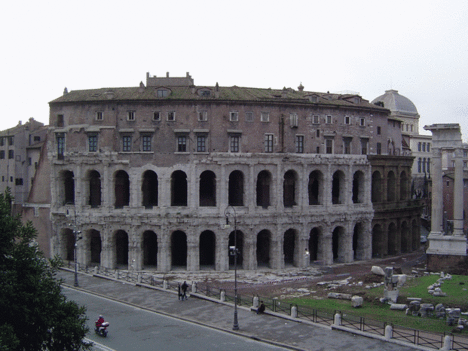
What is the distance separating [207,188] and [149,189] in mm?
6263

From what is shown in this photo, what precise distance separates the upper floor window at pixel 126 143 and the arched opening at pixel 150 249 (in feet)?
29.0

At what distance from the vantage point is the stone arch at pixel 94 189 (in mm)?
51250

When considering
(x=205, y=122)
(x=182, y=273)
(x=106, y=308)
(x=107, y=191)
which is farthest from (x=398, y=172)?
(x=106, y=308)

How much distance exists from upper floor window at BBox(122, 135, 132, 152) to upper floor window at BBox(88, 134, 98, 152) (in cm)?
293

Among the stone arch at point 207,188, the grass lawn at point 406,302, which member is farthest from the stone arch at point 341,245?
the stone arch at point 207,188

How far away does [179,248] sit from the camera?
5122 cm

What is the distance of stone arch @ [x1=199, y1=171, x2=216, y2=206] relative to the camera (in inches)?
2003

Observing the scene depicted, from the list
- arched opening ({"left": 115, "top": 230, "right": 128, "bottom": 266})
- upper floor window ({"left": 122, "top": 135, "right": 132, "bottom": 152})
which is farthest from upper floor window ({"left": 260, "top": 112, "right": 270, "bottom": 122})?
arched opening ({"left": 115, "top": 230, "right": 128, "bottom": 266})

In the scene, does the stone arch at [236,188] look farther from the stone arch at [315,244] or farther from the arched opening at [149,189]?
the stone arch at [315,244]

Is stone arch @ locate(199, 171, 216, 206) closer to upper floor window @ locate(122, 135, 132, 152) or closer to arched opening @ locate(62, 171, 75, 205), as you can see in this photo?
upper floor window @ locate(122, 135, 132, 152)

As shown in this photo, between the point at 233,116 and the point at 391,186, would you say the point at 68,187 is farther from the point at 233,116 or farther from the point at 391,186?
the point at 391,186

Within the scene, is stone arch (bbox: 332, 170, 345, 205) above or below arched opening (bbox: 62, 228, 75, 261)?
above

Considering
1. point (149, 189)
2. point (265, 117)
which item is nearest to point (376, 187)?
point (265, 117)

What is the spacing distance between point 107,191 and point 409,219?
3702cm
